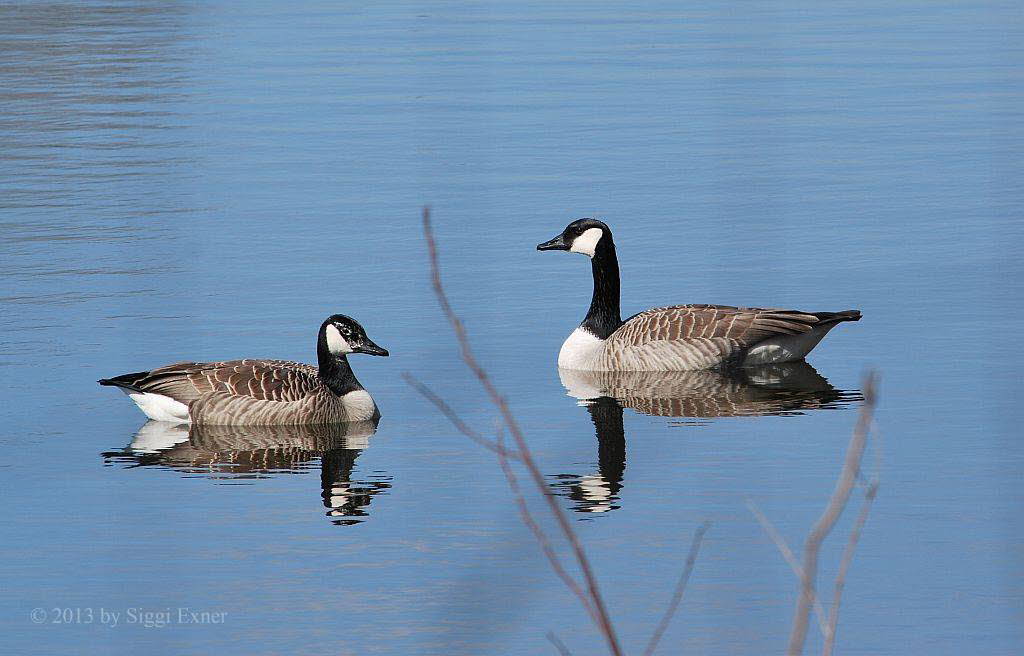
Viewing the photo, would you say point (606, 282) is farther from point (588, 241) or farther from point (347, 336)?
point (347, 336)

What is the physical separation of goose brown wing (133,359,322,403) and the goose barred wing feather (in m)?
3.08

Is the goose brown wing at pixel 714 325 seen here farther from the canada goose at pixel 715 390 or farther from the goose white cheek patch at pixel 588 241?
the goose white cheek patch at pixel 588 241

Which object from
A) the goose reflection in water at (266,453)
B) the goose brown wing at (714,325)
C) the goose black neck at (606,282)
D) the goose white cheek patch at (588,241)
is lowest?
the goose reflection in water at (266,453)

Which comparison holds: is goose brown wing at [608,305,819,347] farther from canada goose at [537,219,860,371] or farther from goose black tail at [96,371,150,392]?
goose black tail at [96,371,150,392]

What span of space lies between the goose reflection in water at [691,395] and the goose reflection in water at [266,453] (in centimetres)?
143

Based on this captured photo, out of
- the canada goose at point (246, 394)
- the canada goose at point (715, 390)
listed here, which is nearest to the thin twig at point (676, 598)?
the canada goose at point (715, 390)

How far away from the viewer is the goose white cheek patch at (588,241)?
1606 centimetres

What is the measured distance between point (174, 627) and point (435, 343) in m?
6.84

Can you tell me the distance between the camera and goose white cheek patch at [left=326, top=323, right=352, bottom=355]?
1330 cm

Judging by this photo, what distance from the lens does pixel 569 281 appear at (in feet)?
59.6

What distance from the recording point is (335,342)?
13.4 metres

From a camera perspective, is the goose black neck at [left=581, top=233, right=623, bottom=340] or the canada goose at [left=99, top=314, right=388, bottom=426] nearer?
the canada goose at [left=99, top=314, right=388, bottom=426]

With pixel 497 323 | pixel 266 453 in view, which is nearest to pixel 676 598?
pixel 266 453

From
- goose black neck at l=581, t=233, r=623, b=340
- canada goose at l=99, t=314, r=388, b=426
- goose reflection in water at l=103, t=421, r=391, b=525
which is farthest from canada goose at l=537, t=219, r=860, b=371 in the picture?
goose reflection in water at l=103, t=421, r=391, b=525
